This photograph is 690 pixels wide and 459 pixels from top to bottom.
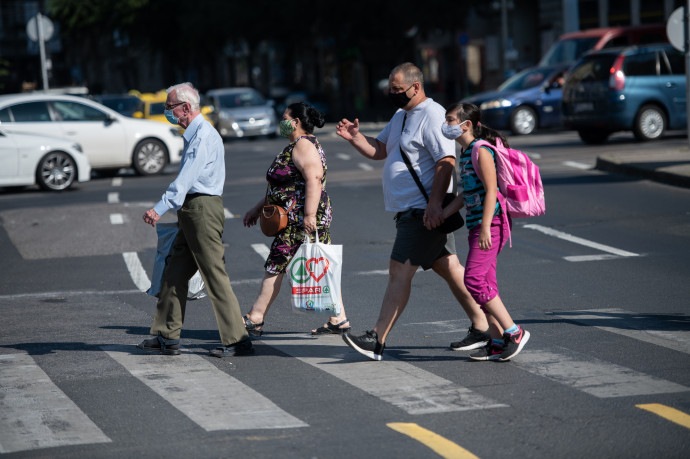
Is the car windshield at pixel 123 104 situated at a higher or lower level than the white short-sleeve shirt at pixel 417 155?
higher

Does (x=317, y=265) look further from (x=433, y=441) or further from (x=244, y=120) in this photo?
(x=244, y=120)

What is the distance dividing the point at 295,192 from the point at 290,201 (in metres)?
0.07

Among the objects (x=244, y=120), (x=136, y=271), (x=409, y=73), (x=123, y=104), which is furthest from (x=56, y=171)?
(x=244, y=120)

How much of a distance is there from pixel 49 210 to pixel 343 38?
33889 millimetres

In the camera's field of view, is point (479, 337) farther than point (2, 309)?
No

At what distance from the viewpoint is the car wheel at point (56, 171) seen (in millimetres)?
19703

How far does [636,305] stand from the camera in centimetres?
847

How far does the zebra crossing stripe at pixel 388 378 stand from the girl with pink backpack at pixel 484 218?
55cm

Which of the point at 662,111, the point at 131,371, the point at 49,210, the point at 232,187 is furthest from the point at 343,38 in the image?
the point at 131,371

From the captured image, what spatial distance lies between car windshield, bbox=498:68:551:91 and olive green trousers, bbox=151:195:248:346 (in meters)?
22.8

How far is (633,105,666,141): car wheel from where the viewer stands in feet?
76.7

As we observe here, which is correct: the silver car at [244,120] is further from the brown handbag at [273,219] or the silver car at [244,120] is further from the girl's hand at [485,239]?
the girl's hand at [485,239]

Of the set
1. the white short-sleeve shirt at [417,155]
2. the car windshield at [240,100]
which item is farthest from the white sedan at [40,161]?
the car windshield at [240,100]

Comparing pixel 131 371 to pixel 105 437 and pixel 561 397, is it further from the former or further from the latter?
pixel 561 397
